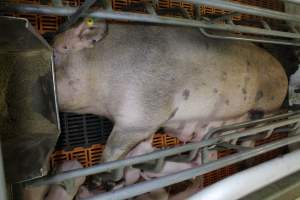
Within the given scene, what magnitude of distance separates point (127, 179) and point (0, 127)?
624 mm

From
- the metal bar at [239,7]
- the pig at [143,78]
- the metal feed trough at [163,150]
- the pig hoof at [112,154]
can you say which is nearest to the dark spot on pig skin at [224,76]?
the pig at [143,78]

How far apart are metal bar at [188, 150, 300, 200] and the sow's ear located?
0.59m

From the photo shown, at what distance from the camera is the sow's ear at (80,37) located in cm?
99

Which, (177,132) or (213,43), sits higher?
(213,43)

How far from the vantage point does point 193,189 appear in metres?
1.46

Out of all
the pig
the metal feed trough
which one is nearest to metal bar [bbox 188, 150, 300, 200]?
the metal feed trough

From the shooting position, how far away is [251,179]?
3.84ft

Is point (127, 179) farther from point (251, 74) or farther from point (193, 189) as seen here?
point (251, 74)

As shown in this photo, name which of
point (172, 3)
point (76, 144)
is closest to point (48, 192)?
point (76, 144)

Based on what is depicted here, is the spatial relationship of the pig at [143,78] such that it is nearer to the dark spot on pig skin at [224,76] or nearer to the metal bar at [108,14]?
the dark spot on pig skin at [224,76]

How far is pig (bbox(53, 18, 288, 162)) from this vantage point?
1.06 m

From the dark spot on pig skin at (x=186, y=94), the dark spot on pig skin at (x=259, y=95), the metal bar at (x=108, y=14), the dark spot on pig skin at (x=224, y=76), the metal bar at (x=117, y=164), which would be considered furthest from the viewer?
the dark spot on pig skin at (x=259, y=95)

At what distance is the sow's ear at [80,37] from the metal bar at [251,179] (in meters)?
0.59

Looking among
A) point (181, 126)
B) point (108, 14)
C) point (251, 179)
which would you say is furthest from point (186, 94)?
point (108, 14)
